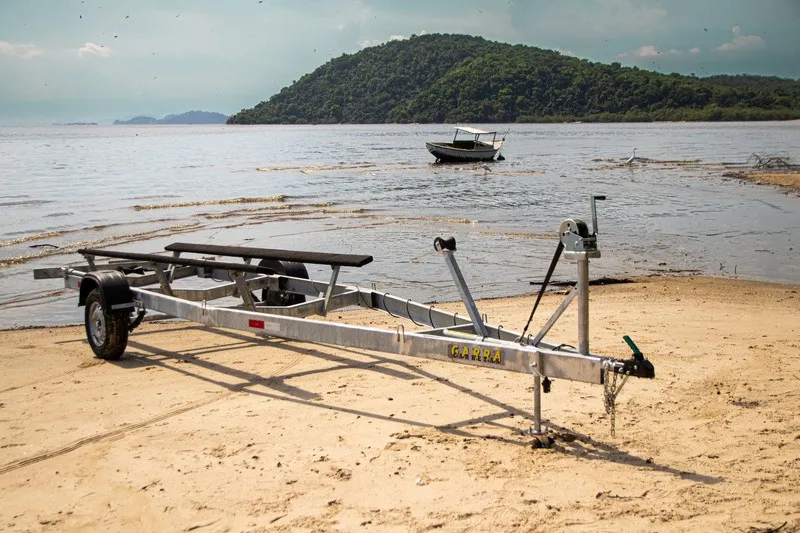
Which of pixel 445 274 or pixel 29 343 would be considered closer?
pixel 29 343

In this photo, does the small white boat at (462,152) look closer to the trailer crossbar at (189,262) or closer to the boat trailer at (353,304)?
the boat trailer at (353,304)

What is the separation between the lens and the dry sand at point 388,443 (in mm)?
4488

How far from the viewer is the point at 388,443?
5.53m

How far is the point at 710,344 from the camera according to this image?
26.3 feet

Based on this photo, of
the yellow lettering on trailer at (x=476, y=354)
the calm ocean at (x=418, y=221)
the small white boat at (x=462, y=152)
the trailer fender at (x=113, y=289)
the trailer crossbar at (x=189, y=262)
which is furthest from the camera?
the small white boat at (x=462, y=152)

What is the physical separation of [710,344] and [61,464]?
6.07 m

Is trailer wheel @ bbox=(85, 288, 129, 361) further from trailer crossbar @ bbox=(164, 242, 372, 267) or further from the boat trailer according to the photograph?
trailer crossbar @ bbox=(164, 242, 372, 267)

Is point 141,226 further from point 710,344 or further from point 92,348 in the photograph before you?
point 710,344

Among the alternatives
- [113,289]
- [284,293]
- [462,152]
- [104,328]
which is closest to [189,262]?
[113,289]

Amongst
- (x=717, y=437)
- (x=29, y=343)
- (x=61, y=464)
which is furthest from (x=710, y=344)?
(x=29, y=343)

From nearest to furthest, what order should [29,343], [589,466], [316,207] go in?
[589,466] → [29,343] → [316,207]

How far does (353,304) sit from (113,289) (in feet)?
7.92

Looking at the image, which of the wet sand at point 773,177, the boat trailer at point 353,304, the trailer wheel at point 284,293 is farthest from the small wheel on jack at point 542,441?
the wet sand at point 773,177

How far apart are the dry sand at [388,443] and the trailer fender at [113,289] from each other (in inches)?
25.8
